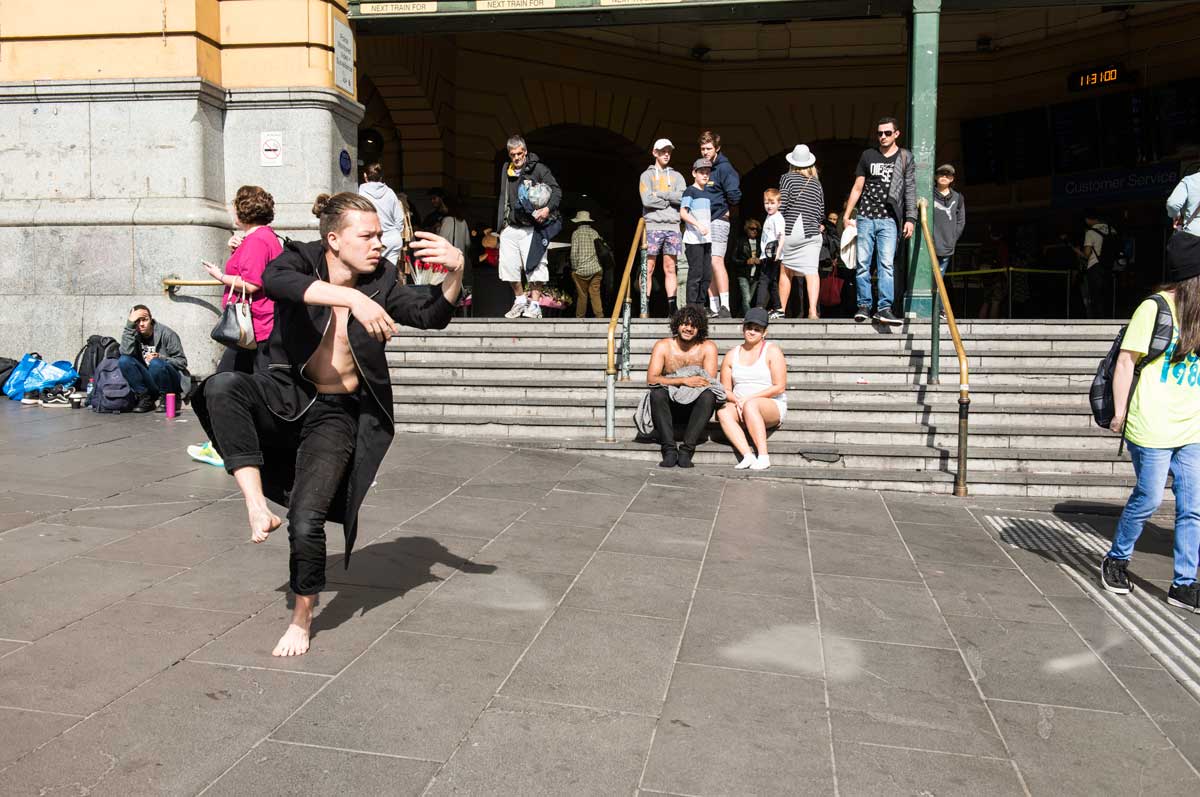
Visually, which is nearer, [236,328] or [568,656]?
[568,656]

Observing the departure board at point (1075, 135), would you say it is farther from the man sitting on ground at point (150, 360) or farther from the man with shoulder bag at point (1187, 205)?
the man sitting on ground at point (150, 360)

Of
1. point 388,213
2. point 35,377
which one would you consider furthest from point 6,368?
point 388,213

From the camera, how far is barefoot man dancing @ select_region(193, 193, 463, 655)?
4.30 metres

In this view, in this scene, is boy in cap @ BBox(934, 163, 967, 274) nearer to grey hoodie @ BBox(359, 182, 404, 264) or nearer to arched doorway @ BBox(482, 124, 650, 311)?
grey hoodie @ BBox(359, 182, 404, 264)

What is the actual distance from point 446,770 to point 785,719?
124cm

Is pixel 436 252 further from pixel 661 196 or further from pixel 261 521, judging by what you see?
pixel 661 196

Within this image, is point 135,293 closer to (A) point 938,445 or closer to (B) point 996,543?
(A) point 938,445

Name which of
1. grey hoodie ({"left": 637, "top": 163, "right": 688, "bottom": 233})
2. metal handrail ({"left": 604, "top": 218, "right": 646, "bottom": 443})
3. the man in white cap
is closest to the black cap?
metal handrail ({"left": 604, "top": 218, "right": 646, "bottom": 443})

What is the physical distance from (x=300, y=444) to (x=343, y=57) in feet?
30.8

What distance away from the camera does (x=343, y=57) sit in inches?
506

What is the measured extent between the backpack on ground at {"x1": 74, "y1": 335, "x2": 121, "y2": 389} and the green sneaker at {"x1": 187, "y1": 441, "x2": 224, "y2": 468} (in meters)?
3.18

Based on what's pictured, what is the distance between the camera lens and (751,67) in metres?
21.7

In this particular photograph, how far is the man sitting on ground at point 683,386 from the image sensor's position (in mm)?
8953

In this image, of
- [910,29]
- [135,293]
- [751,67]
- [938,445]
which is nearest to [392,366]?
[135,293]
